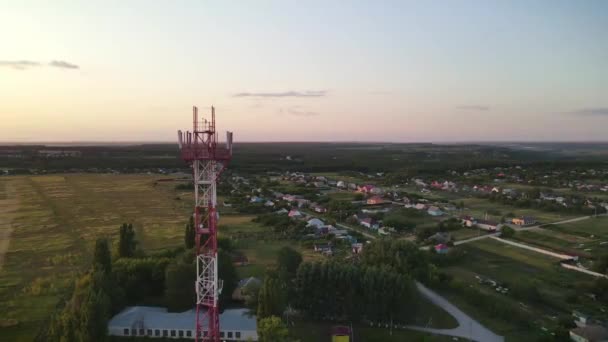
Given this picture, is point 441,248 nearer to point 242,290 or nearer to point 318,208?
point 242,290

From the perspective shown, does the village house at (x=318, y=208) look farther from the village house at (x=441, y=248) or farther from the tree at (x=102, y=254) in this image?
the tree at (x=102, y=254)

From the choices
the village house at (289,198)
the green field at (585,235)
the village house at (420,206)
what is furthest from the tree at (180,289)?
the village house at (420,206)

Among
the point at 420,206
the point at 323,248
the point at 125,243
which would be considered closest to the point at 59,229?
the point at 125,243

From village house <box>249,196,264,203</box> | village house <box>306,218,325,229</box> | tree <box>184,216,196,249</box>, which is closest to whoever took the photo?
tree <box>184,216,196,249</box>

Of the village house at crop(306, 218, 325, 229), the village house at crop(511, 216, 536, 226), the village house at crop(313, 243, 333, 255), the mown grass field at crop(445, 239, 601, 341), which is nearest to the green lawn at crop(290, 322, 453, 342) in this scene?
the mown grass field at crop(445, 239, 601, 341)

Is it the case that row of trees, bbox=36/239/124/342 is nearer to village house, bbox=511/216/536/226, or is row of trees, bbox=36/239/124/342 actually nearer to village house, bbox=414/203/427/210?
village house, bbox=511/216/536/226

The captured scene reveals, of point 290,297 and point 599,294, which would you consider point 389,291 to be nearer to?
point 290,297

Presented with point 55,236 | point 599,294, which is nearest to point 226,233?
point 55,236
